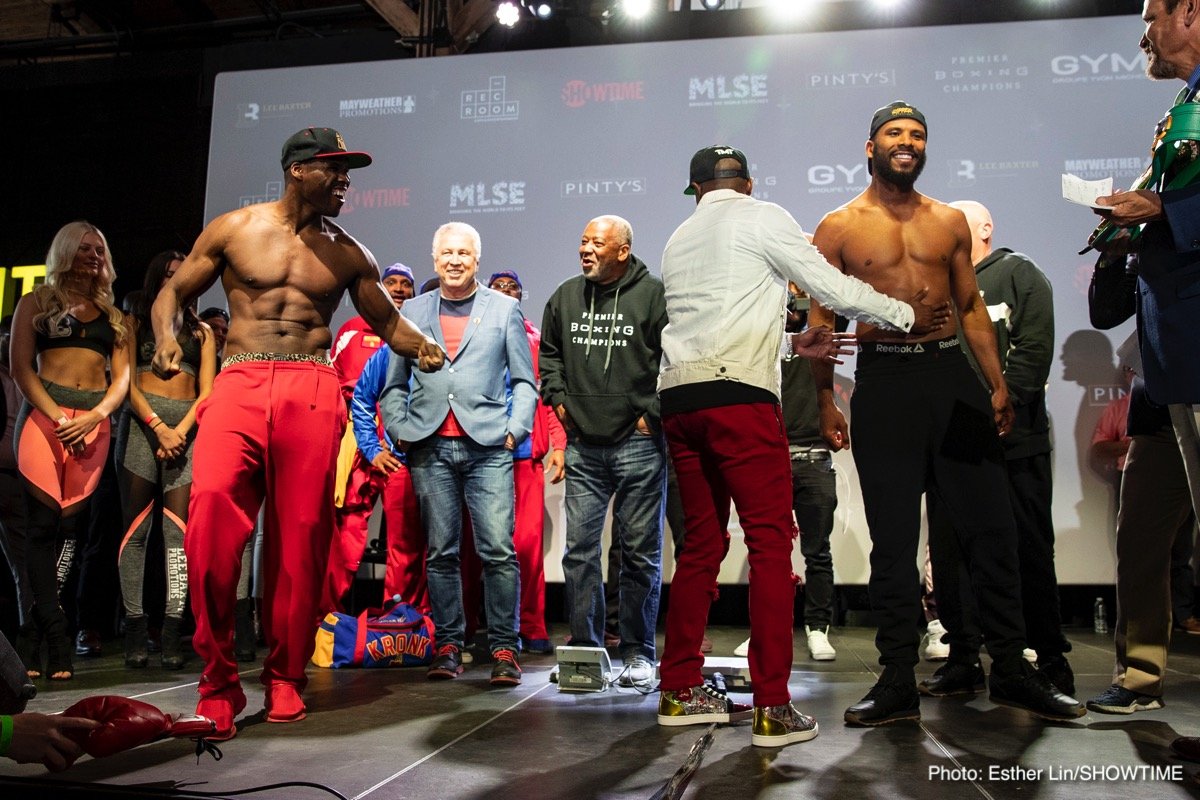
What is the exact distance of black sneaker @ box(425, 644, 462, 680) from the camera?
3.96 m

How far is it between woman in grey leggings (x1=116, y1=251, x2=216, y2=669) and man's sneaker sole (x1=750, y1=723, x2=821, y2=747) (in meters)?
2.85

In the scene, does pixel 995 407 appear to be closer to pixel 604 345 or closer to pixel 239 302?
pixel 604 345

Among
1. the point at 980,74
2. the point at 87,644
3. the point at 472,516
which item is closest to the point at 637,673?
the point at 472,516

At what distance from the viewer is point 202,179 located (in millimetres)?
8969

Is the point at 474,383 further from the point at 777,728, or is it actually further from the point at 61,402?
the point at 777,728

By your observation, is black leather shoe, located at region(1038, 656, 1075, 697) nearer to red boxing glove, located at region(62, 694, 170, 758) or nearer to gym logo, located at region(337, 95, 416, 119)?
red boxing glove, located at region(62, 694, 170, 758)

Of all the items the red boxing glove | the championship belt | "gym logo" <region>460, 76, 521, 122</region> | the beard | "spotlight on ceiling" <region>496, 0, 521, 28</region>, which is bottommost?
the red boxing glove

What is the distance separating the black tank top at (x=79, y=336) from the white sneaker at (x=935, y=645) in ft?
13.5

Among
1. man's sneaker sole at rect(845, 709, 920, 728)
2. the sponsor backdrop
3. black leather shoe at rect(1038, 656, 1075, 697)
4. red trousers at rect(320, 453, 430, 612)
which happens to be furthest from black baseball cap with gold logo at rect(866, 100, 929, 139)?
the sponsor backdrop

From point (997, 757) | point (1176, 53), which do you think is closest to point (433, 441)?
point (997, 757)

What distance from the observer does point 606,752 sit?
2.56 meters

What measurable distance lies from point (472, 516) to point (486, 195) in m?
3.41

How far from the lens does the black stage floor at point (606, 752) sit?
215cm

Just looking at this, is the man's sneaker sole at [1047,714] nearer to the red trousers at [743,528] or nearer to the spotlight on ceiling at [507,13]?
the red trousers at [743,528]
